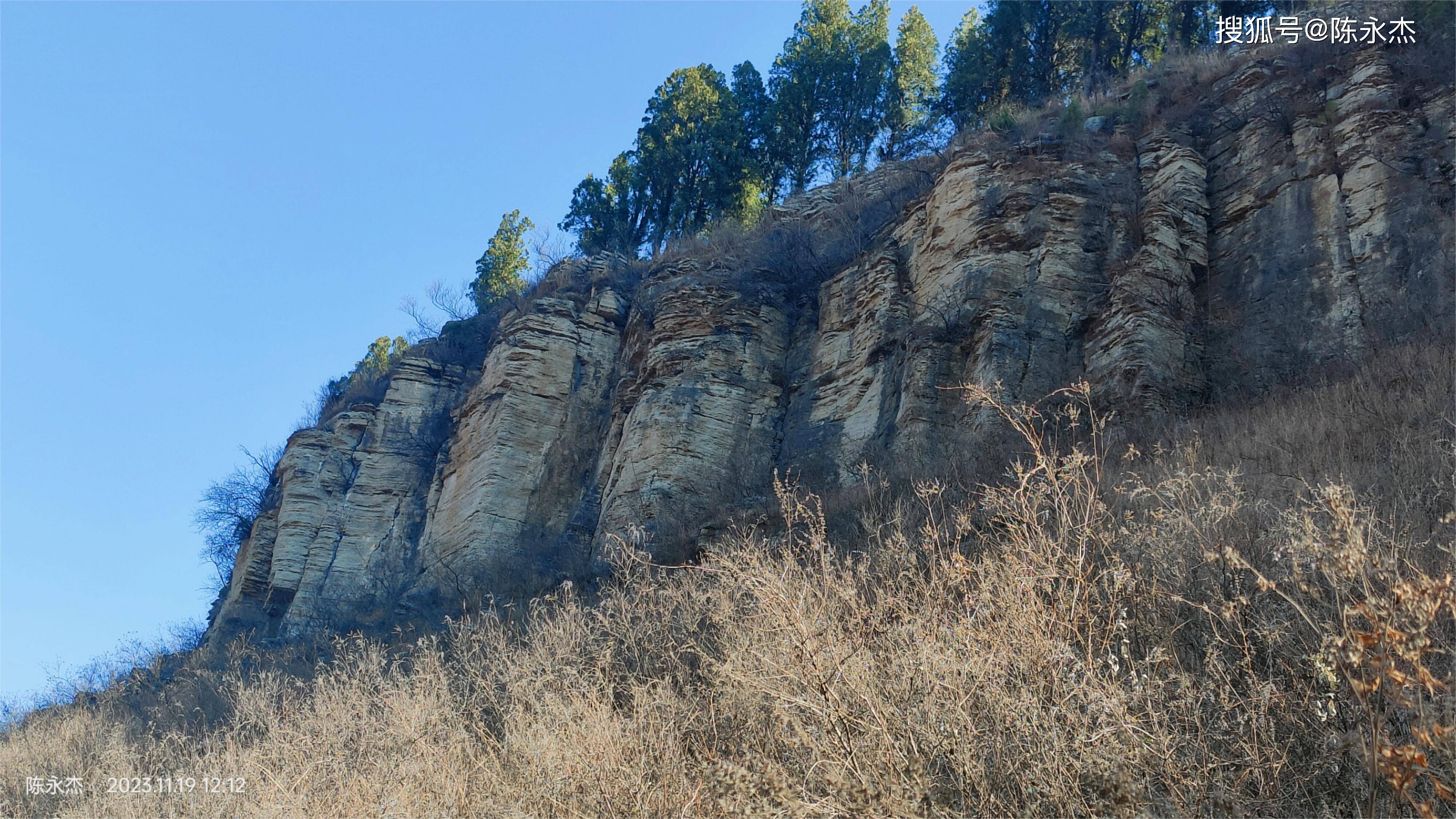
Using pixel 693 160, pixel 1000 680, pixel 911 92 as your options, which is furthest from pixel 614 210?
pixel 1000 680

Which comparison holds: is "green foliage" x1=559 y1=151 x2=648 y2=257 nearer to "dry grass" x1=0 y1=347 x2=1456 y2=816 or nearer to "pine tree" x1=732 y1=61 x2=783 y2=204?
"pine tree" x1=732 y1=61 x2=783 y2=204

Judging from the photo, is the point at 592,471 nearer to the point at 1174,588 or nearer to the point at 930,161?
the point at 930,161

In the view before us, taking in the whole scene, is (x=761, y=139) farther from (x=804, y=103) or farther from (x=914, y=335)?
(x=914, y=335)

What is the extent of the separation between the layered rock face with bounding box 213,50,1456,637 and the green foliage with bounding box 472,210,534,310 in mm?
6694

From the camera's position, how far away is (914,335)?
1431cm

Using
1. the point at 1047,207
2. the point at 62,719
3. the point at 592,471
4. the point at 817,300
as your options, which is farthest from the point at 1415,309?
the point at 62,719

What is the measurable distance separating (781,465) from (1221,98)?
9490 mm

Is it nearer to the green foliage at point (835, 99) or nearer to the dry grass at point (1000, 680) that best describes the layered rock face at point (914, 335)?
the dry grass at point (1000, 680)

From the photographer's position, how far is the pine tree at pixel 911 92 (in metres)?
26.8

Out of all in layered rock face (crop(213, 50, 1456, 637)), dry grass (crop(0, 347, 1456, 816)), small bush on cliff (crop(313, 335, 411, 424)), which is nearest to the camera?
dry grass (crop(0, 347, 1456, 816))

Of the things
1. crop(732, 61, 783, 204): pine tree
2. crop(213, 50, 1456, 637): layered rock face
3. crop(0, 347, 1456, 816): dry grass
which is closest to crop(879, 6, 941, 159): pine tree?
crop(732, 61, 783, 204): pine tree

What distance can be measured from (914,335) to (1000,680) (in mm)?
10135

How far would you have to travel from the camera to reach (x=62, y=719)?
13.3 meters

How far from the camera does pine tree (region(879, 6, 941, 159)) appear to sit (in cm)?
2681
